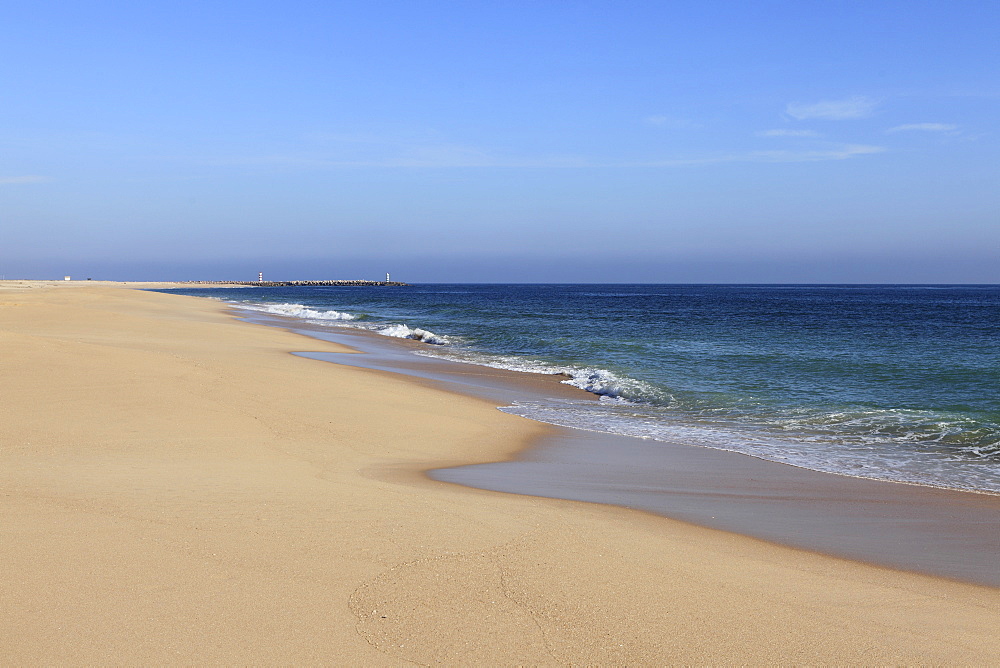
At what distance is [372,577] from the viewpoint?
3982mm

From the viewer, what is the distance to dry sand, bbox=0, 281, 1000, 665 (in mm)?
3312

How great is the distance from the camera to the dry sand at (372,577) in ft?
10.9

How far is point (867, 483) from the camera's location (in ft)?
24.9

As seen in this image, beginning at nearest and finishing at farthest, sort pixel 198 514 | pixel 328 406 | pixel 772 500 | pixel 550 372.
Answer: pixel 198 514 → pixel 772 500 → pixel 328 406 → pixel 550 372

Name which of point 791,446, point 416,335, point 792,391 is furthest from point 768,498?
point 416,335

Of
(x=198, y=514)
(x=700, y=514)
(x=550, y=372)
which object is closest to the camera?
(x=198, y=514)

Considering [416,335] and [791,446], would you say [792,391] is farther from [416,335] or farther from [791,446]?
[416,335]

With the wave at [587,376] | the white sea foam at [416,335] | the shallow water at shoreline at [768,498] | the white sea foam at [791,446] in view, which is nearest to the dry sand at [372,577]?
the shallow water at shoreline at [768,498]

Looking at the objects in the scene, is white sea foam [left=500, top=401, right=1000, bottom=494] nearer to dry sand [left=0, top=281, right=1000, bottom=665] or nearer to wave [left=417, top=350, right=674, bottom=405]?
wave [left=417, top=350, right=674, bottom=405]

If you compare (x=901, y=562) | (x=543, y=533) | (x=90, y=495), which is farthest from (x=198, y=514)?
(x=901, y=562)

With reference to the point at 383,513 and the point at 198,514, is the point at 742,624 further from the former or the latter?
the point at 198,514

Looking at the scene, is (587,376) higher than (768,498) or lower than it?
higher

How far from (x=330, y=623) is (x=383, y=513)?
5.71ft

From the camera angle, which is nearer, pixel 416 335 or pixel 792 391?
pixel 792 391
